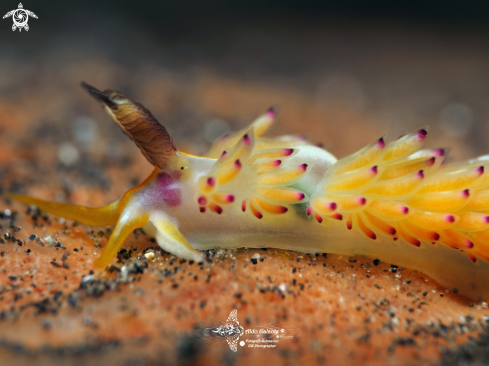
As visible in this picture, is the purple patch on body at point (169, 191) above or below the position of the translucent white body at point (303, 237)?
above

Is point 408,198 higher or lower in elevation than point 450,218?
higher

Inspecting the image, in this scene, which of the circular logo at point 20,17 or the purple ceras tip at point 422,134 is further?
the circular logo at point 20,17

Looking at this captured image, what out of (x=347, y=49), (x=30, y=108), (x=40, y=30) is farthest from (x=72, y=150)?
(x=347, y=49)

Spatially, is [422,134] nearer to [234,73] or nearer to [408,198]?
[408,198]

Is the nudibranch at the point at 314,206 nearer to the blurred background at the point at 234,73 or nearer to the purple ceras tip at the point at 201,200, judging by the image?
the purple ceras tip at the point at 201,200

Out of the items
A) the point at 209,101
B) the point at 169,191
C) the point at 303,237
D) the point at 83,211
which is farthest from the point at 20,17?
the point at 303,237

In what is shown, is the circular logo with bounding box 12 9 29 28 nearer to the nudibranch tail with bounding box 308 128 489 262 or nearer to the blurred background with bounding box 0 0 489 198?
the blurred background with bounding box 0 0 489 198

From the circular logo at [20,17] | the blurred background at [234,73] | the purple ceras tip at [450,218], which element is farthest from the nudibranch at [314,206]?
the circular logo at [20,17]
